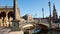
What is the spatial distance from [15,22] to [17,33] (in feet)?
4.64

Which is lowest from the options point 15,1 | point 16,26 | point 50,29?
point 50,29

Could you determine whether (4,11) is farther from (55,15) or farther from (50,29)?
(55,15)

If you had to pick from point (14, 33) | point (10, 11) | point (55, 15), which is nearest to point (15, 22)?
point (14, 33)

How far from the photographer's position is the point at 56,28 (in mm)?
33625

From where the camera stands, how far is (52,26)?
34.4 meters

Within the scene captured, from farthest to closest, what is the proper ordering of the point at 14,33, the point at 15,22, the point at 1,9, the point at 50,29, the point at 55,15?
the point at 55,15
the point at 1,9
the point at 50,29
the point at 15,22
the point at 14,33

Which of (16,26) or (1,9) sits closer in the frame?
(16,26)

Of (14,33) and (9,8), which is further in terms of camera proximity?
(9,8)

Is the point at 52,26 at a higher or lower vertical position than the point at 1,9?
lower

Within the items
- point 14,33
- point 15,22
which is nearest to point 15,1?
point 15,22

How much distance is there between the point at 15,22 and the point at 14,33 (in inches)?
55.3

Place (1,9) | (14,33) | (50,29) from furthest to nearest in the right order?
(1,9) < (50,29) < (14,33)

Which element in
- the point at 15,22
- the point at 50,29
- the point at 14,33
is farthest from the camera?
the point at 50,29

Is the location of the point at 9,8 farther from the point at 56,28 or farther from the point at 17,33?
the point at 17,33
